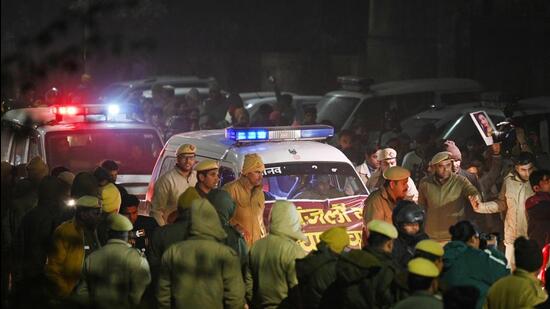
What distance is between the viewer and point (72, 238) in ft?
28.0

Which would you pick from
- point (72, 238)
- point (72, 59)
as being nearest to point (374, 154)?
point (72, 238)

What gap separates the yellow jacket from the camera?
847cm

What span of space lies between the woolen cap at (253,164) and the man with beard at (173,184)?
1149 millimetres

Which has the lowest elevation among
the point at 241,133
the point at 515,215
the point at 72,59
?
the point at 515,215

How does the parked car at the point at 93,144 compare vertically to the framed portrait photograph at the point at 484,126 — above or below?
below

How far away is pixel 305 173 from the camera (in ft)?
36.2

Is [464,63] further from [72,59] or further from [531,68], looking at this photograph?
Result: [72,59]

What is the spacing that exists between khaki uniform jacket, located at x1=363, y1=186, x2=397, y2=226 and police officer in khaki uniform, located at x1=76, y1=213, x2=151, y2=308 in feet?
9.00

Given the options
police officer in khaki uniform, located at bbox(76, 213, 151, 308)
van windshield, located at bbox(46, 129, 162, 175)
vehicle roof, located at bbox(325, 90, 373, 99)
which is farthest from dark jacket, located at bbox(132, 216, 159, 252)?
vehicle roof, located at bbox(325, 90, 373, 99)

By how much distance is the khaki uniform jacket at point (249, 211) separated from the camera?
10297 mm

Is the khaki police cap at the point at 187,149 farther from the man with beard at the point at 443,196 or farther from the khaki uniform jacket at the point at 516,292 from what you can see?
the khaki uniform jacket at the point at 516,292

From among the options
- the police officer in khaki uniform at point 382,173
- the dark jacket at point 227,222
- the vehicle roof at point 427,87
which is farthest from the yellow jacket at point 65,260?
the vehicle roof at point 427,87

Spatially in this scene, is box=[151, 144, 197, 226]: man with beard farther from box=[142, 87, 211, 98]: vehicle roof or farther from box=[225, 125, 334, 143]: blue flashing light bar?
box=[142, 87, 211, 98]: vehicle roof

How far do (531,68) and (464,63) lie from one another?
5.65ft
